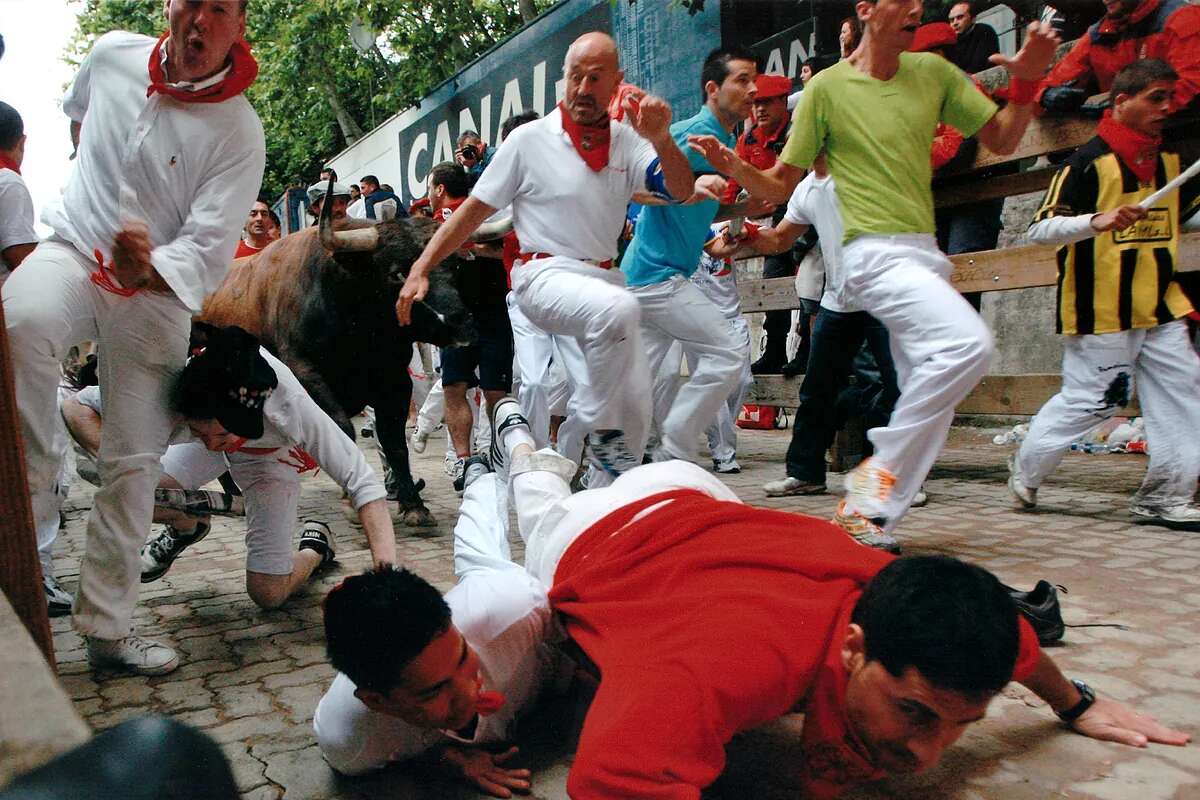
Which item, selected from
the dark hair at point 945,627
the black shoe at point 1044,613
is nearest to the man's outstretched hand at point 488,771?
the dark hair at point 945,627

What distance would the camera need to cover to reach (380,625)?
2082 mm

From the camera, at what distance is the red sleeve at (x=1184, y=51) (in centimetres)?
515

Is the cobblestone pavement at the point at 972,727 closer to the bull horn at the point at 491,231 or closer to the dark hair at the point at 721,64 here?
the bull horn at the point at 491,231

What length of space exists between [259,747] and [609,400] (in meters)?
2.31

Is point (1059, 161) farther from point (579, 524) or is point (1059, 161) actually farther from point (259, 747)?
point (259, 747)

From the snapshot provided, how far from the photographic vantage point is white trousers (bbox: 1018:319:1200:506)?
490 centimetres

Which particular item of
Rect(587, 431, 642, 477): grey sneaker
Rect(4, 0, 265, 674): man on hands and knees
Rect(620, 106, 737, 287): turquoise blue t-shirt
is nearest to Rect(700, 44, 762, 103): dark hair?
Rect(620, 106, 737, 287): turquoise blue t-shirt

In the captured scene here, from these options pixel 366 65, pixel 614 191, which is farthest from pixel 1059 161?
pixel 366 65

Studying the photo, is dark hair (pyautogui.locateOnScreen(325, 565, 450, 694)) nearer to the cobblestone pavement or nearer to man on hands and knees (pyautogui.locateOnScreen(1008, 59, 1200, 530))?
the cobblestone pavement

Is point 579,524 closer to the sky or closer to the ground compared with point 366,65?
closer to the ground

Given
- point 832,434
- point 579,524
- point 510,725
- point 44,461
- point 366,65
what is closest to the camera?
point 510,725

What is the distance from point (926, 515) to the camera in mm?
5500

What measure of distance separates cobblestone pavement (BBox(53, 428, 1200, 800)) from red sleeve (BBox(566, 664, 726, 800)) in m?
0.56

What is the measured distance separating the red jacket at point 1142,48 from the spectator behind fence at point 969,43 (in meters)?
1.15
